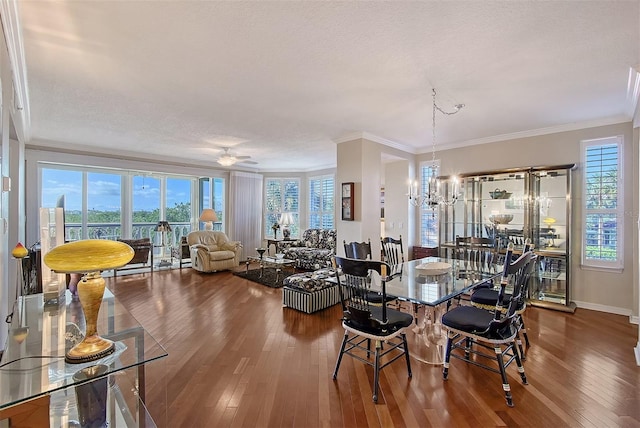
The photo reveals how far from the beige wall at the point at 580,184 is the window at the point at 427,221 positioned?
93cm

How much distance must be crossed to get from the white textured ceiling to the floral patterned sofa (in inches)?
118

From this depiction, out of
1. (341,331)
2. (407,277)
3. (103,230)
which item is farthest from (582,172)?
(103,230)

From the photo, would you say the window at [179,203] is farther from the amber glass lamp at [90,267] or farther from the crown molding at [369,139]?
the amber glass lamp at [90,267]

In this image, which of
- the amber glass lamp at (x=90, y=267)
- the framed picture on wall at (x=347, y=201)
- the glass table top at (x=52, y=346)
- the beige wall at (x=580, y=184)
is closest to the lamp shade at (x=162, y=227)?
the framed picture on wall at (x=347, y=201)

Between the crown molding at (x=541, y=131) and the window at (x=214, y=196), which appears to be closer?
the crown molding at (x=541, y=131)

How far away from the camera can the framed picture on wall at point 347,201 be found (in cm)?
498

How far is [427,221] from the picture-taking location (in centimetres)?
604

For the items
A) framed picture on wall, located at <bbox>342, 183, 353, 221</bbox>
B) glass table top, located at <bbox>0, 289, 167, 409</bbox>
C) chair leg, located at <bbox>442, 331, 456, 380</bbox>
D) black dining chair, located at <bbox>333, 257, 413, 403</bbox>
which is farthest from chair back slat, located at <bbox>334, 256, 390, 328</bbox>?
A: framed picture on wall, located at <bbox>342, 183, 353, 221</bbox>

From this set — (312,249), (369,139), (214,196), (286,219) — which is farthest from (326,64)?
(214,196)

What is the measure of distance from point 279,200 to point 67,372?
309 inches

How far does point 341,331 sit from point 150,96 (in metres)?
3.48

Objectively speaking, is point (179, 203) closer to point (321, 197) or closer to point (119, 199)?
point (119, 199)

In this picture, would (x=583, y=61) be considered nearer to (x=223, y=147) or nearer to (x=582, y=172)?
(x=582, y=172)

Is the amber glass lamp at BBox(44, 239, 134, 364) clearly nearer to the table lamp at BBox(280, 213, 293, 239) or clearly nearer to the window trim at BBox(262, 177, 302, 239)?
the table lamp at BBox(280, 213, 293, 239)
